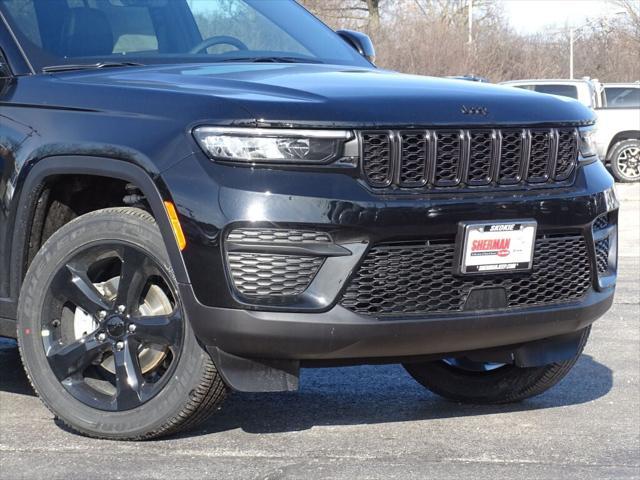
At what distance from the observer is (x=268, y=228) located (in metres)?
3.81

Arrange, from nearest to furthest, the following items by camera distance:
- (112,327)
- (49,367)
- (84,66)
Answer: (112,327)
(49,367)
(84,66)

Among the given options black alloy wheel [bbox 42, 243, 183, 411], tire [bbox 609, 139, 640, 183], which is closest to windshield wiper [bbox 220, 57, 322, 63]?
black alloy wheel [bbox 42, 243, 183, 411]

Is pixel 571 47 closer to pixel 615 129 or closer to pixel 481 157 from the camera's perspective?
pixel 615 129

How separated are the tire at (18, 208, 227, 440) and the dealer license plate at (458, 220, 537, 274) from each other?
36.2 inches

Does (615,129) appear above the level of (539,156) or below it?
below

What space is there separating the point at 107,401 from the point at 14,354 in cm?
193

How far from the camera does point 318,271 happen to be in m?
3.87

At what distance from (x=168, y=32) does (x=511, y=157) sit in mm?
1814

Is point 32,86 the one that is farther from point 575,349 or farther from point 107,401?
point 575,349

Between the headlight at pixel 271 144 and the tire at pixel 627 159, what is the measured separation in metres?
17.7

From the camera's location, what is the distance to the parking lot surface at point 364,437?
13.2 feet

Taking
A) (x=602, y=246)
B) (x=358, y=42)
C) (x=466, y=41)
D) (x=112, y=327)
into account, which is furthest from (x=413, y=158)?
(x=466, y=41)

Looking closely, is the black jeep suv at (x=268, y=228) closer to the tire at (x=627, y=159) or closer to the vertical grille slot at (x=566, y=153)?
the vertical grille slot at (x=566, y=153)

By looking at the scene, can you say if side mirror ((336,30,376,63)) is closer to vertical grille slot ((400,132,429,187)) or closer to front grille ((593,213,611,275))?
front grille ((593,213,611,275))
